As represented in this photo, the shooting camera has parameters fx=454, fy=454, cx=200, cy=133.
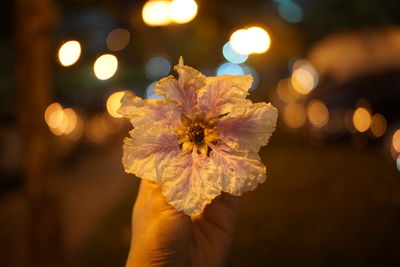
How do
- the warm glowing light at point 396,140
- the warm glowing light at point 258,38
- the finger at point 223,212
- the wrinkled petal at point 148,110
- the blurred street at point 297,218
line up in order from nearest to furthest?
the wrinkled petal at point 148,110
the finger at point 223,212
the blurred street at point 297,218
the warm glowing light at point 258,38
the warm glowing light at point 396,140

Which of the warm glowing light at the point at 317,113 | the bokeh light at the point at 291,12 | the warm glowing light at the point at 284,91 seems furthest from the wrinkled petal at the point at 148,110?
the warm glowing light at the point at 284,91

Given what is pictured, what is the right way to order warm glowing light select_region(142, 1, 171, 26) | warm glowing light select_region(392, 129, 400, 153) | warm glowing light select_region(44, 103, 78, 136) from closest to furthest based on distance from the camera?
warm glowing light select_region(142, 1, 171, 26), warm glowing light select_region(392, 129, 400, 153), warm glowing light select_region(44, 103, 78, 136)

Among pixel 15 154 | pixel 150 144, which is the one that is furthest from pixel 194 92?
pixel 15 154

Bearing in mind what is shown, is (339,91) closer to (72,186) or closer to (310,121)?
(310,121)

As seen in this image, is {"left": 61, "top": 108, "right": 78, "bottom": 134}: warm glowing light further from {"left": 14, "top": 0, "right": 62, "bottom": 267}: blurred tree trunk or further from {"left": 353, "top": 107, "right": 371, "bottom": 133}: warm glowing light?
{"left": 14, "top": 0, "right": 62, "bottom": 267}: blurred tree trunk

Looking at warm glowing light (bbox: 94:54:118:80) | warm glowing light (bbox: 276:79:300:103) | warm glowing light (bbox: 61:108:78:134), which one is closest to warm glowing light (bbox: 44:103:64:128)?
warm glowing light (bbox: 61:108:78:134)

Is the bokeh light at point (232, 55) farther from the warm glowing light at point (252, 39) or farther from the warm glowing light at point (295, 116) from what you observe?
the warm glowing light at point (295, 116)
